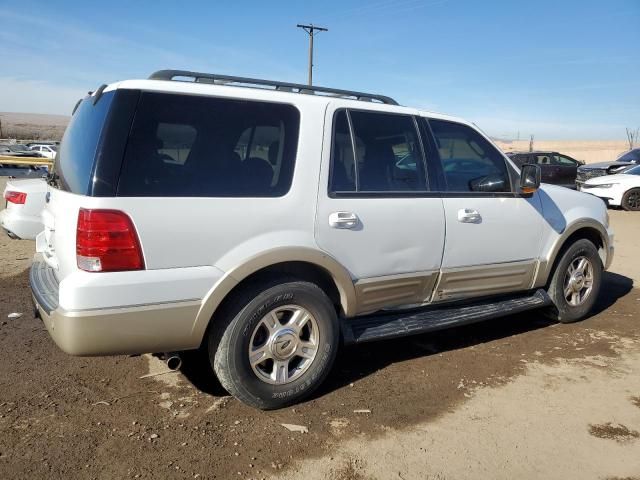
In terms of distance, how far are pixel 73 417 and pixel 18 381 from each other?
2.44ft

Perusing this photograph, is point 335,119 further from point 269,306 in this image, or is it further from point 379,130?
point 269,306

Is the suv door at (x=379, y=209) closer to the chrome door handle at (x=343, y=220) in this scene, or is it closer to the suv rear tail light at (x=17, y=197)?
the chrome door handle at (x=343, y=220)

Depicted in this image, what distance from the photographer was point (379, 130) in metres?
3.90

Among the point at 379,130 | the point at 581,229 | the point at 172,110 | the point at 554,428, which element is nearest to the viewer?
the point at 172,110

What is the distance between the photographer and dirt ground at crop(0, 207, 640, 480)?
9.25 feet

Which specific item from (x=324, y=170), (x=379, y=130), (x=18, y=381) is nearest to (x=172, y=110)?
(x=324, y=170)

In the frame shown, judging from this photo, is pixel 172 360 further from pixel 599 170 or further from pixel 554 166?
pixel 599 170

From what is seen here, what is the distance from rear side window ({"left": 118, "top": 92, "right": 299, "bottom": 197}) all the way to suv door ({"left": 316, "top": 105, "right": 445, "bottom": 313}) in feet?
1.04

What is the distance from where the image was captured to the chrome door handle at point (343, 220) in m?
3.45

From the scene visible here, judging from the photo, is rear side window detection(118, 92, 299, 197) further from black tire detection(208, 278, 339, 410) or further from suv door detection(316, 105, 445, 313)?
black tire detection(208, 278, 339, 410)

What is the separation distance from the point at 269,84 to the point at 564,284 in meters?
3.28

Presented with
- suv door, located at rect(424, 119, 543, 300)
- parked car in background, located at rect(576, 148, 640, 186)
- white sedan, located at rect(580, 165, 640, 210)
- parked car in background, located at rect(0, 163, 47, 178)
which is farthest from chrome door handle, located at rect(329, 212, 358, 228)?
parked car in background, located at rect(576, 148, 640, 186)

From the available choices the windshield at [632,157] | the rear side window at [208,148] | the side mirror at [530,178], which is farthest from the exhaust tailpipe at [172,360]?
the windshield at [632,157]

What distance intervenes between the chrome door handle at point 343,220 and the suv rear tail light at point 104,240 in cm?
121
